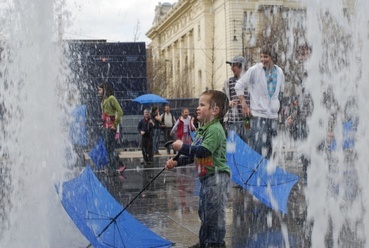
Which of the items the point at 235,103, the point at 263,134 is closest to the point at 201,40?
the point at 235,103

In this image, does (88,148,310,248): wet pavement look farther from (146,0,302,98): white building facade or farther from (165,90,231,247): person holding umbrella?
(146,0,302,98): white building facade

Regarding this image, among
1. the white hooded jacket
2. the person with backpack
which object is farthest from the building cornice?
the white hooded jacket

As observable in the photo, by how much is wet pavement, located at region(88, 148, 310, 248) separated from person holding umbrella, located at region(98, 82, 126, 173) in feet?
6.35

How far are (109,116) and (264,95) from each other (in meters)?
4.39

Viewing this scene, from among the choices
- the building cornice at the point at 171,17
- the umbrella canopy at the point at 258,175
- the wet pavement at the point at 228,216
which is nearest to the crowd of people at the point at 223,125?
the wet pavement at the point at 228,216

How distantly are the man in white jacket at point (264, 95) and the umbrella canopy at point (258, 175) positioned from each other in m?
0.67

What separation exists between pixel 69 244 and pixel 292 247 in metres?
1.73

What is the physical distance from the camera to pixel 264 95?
6992 mm

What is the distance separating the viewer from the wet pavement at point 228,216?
493 centimetres

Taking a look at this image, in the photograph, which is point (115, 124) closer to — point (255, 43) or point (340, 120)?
point (340, 120)

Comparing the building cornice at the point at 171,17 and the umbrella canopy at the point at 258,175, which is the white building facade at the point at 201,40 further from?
the umbrella canopy at the point at 258,175

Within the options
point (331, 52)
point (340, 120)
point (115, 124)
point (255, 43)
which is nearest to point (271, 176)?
point (340, 120)

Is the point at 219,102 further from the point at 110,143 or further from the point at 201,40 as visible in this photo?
the point at 201,40

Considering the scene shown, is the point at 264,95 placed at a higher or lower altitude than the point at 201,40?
lower
